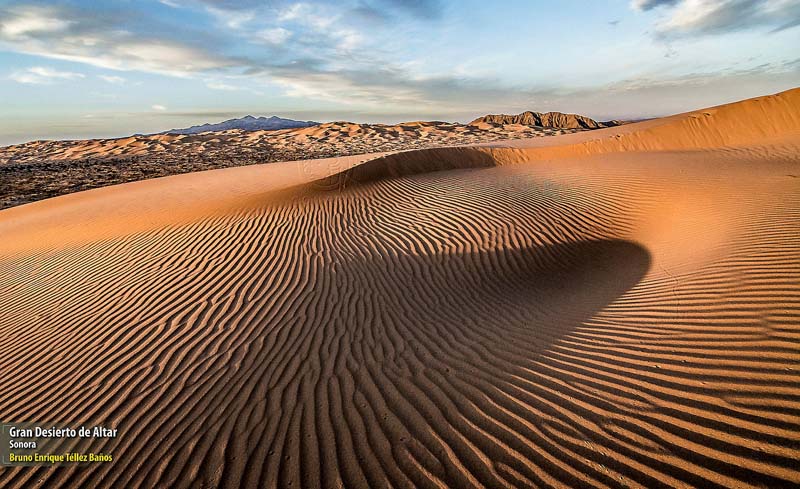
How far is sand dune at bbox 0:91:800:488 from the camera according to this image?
246cm

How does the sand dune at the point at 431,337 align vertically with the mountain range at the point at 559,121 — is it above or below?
below

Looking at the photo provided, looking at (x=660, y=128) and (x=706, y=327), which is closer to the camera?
(x=706, y=327)

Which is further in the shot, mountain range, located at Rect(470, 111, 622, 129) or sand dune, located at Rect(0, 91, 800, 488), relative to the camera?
mountain range, located at Rect(470, 111, 622, 129)

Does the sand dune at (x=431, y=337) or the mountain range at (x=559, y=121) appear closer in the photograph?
the sand dune at (x=431, y=337)

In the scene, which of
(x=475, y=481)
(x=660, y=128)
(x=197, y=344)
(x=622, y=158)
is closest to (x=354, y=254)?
(x=197, y=344)

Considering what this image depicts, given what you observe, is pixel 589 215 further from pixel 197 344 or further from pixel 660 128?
pixel 660 128

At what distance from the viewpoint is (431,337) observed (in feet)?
14.8

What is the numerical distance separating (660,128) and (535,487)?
67.0 ft

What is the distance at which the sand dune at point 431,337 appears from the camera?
8.05 ft

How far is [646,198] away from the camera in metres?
8.66

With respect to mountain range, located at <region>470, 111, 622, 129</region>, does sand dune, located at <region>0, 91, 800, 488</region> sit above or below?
below

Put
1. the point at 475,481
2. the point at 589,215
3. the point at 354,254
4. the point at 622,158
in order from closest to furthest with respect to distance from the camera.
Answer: the point at 475,481 < the point at 354,254 < the point at 589,215 < the point at 622,158

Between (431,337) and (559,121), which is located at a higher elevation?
(559,121)

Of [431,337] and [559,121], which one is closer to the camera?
[431,337]
